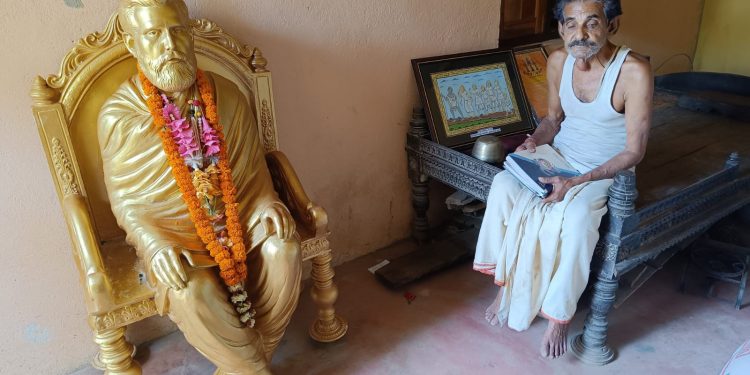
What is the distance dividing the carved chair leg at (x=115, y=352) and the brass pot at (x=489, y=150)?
1829mm

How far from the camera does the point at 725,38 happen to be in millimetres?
4875

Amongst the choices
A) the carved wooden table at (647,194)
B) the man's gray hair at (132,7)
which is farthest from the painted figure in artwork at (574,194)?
the man's gray hair at (132,7)

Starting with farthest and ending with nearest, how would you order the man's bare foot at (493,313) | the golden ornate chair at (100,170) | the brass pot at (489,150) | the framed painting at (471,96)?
the framed painting at (471,96) → the brass pot at (489,150) → the man's bare foot at (493,313) → the golden ornate chair at (100,170)

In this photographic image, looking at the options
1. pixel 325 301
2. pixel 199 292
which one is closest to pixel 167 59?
pixel 199 292

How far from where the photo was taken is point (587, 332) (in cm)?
239

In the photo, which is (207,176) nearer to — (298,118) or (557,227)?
(298,118)

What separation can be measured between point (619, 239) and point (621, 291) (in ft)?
1.91

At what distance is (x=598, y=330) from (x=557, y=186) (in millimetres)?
660

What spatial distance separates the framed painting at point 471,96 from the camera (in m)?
3.01

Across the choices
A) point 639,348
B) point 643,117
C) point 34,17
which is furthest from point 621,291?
point 34,17

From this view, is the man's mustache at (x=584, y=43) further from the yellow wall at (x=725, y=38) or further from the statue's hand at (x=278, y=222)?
the yellow wall at (x=725, y=38)

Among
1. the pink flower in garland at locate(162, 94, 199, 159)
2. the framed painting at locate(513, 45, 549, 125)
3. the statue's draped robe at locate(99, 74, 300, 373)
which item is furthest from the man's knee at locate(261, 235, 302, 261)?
the framed painting at locate(513, 45, 549, 125)

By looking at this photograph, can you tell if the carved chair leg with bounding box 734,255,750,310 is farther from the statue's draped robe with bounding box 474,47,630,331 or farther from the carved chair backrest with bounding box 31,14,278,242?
the carved chair backrest with bounding box 31,14,278,242

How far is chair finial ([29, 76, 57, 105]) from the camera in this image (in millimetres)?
1909
